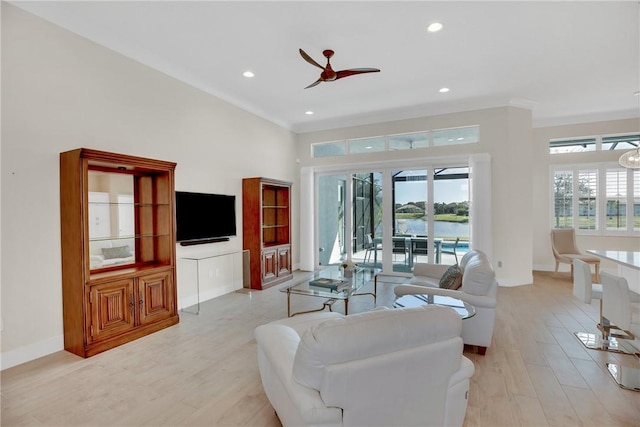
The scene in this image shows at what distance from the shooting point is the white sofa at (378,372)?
4.42 ft

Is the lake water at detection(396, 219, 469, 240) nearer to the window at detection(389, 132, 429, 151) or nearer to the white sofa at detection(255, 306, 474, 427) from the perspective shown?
the window at detection(389, 132, 429, 151)

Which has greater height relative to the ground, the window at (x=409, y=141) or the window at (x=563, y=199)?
the window at (x=409, y=141)

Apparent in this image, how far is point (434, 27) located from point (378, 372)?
137 inches

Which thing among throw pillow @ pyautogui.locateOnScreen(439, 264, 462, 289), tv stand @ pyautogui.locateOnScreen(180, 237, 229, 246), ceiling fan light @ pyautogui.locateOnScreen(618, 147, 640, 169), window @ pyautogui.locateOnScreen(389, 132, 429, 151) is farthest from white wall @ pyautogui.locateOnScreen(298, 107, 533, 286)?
tv stand @ pyautogui.locateOnScreen(180, 237, 229, 246)

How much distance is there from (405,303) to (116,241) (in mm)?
3358

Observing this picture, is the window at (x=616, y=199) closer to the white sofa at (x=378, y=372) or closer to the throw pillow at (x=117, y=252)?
the white sofa at (x=378, y=372)

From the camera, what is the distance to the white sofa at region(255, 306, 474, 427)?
1.35m

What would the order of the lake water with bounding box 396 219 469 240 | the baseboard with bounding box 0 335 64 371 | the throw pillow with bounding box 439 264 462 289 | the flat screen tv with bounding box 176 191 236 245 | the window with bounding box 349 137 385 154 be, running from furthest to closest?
the window with bounding box 349 137 385 154 → the lake water with bounding box 396 219 469 240 → the flat screen tv with bounding box 176 191 236 245 → the throw pillow with bounding box 439 264 462 289 → the baseboard with bounding box 0 335 64 371

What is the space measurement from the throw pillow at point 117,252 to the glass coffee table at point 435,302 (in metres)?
3.21

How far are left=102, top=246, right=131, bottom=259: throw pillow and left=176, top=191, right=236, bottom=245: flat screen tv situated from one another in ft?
2.28

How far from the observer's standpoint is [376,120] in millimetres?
6535

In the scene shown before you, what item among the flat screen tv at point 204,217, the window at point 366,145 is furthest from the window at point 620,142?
the flat screen tv at point 204,217

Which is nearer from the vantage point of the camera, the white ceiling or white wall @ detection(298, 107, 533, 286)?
the white ceiling

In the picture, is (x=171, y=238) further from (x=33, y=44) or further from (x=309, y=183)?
(x=309, y=183)
